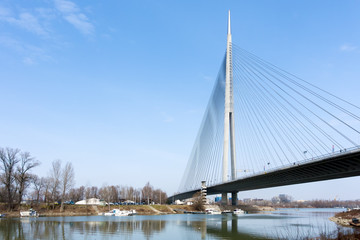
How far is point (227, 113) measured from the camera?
63938mm

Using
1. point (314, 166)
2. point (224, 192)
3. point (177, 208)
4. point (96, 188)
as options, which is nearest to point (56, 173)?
point (177, 208)

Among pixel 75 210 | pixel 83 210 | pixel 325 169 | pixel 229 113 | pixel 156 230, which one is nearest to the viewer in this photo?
pixel 156 230

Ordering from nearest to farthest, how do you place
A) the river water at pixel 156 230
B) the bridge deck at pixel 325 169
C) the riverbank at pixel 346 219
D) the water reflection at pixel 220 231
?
the river water at pixel 156 230
the water reflection at pixel 220 231
the bridge deck at pixel 325 169
the riverbank at pixel 346 219

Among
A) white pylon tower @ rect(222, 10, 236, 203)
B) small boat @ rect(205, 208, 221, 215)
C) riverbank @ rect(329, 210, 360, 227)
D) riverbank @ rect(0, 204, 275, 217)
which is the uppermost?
white pylon tower @ rect(222, 10, 236, 203)

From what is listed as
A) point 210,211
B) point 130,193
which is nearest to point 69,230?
point 210,211

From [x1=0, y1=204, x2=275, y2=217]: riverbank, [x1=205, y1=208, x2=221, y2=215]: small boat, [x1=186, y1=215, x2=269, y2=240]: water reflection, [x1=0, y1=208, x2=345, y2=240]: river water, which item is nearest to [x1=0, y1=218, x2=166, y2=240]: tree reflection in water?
[x1=0, y1=208, x2=345, y2=240]: river water

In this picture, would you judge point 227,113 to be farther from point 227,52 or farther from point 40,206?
point 40,206

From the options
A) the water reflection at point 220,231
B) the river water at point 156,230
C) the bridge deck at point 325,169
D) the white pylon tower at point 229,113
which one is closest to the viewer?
the river water at point 156,230

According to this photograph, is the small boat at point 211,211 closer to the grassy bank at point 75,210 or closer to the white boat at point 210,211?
the white boat at point 210,211

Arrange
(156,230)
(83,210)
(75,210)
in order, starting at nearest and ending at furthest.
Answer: (156,230) < (75,210) < (83,210)

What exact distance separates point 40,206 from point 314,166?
62848mm

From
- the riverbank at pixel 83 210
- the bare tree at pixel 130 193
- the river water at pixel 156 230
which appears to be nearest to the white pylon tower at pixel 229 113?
the river water at pixel 156 230

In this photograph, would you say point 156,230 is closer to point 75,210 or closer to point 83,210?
point 83,210

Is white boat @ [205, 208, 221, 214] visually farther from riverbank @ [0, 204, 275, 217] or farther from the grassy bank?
the grassy bank
